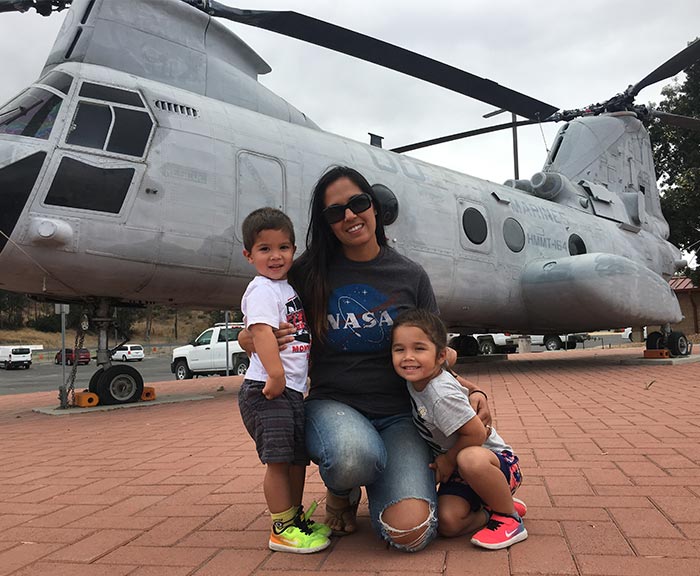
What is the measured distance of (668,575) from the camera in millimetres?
1954

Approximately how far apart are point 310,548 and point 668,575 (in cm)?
122

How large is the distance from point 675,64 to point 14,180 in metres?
11.8

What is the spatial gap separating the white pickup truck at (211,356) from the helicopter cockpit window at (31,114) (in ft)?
38.8

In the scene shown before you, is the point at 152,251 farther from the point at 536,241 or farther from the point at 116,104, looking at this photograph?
the point at 536,241

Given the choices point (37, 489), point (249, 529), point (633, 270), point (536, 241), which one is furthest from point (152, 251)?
point (633, 270)

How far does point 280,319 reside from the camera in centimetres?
236

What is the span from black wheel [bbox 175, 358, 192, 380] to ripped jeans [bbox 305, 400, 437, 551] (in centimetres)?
1696

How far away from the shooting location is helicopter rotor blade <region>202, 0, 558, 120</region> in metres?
7.80

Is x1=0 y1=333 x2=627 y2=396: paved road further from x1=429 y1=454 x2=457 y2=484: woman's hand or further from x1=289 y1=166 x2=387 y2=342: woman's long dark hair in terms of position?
x1=429 y1=454 x2=457 y2=484: woman's hand

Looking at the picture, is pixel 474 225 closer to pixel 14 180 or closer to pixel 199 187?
pixel 199 187

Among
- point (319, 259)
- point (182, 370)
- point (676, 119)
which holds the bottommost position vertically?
point (182, 370)

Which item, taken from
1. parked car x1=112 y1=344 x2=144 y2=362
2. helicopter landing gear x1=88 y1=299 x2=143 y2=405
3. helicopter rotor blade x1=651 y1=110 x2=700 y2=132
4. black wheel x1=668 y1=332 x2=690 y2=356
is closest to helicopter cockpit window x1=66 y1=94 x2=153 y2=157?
helicopter landing gear x1=88 y1=299 x2=143 y2=405

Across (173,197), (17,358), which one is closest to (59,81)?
(173,197)

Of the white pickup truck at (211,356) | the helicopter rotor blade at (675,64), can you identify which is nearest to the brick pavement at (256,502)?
the helicopter rotor blade at (675,64)
